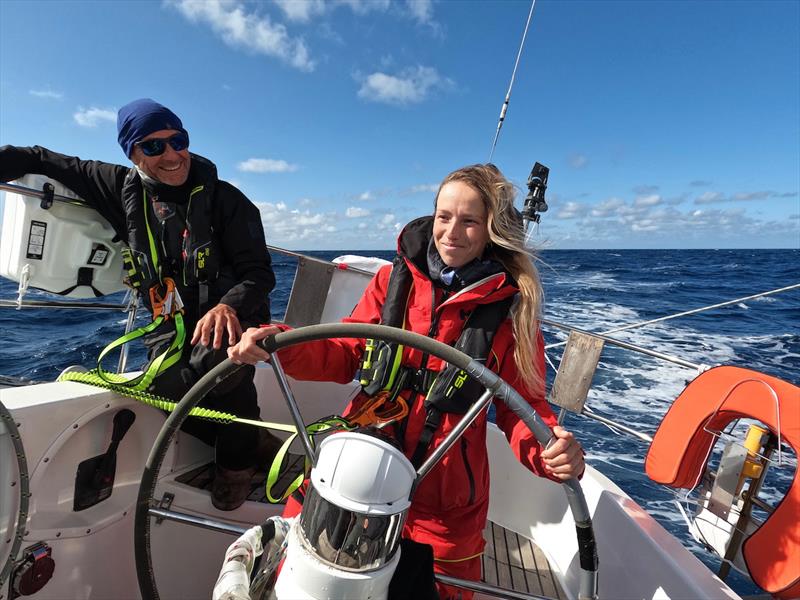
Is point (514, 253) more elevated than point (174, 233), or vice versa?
point (514, 253)

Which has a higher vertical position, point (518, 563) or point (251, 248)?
point (251, 248)

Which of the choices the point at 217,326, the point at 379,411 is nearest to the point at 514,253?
the point at 379,411

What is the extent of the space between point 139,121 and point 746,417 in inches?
92.1

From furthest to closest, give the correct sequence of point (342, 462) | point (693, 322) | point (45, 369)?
point (693, 322) < point (45, 369) < point (342, 462)

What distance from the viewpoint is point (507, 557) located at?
81.3 inches

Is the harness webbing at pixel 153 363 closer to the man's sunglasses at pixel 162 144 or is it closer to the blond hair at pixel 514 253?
the man's sunglasses at pixel 162 144

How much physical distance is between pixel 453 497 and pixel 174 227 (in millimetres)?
1331

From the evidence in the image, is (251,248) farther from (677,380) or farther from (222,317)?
(677,380)

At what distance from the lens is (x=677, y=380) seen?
19.9ft

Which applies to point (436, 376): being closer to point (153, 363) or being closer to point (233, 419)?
point (233, 419)

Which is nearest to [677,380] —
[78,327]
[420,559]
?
[420,559]

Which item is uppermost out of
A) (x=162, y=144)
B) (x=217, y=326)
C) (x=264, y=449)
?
(x=162, y=144)

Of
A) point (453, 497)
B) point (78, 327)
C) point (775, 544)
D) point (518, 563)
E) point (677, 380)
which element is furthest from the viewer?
point (78, 327)

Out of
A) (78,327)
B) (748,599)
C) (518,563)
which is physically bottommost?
(78,327)
